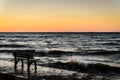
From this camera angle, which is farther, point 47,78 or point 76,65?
point 76,65

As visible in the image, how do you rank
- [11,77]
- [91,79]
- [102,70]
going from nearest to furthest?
[11,77] < [91,79] < [102,70]

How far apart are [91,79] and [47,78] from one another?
9.28 ft

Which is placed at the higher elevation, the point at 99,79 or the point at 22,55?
the point at 22,55

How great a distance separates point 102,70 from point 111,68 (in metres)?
1.37

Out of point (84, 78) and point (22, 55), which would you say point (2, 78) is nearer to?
point (22, 55)

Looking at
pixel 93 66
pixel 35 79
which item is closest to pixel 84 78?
pixel 35 79

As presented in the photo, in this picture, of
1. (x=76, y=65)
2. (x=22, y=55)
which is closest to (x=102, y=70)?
(x=76, y=65)

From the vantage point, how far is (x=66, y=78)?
16.2m

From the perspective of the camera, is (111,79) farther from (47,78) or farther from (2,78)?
(2,78)

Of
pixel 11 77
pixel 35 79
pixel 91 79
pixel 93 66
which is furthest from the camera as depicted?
pixel 93 66

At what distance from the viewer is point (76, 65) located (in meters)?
24.0

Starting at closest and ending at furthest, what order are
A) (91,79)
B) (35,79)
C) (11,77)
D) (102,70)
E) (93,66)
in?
(11,77)
(35,79)
(91,79)
(102,70)
(93,66)

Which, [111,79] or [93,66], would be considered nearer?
[111,79]

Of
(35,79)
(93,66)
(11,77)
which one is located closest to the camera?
(11,77)
